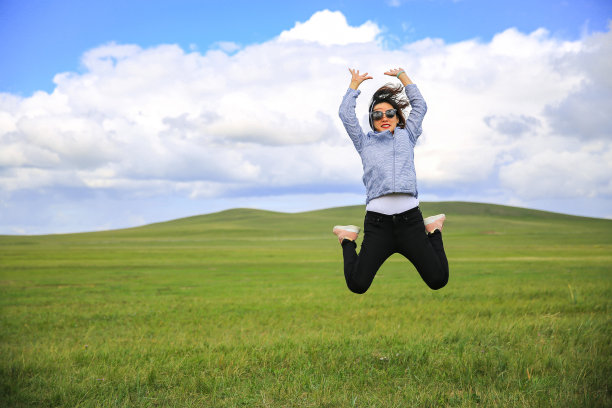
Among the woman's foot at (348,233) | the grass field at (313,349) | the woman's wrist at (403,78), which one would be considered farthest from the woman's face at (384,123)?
the grass field at (313,349)

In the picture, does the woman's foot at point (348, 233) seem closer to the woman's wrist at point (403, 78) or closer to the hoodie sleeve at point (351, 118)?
the hoodie sleeve at point (351, 118)

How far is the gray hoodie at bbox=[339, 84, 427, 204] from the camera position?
16.4ft

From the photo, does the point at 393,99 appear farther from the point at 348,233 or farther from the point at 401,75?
the point at 348,233

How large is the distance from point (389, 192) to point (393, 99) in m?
1.17

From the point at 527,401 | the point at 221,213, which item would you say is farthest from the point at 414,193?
the point at 221,213

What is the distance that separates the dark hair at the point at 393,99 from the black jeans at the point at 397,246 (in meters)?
1.07

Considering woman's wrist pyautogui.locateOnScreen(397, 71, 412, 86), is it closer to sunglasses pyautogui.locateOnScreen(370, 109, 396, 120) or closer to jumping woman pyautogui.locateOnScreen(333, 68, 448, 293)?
jumping woman pyautogui.locateOnScreen(333, 68, 448, 293)

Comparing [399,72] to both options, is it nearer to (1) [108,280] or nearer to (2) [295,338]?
(2) [295,338]

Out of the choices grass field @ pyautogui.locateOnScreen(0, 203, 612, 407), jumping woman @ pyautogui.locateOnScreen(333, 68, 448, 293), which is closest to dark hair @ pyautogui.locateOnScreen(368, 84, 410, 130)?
jumping woman @ pyautogui.locateOnScreen(333, 68, 448, 293)

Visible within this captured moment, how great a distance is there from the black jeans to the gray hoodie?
274 mm

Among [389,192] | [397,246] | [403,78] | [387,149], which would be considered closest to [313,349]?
[397,246]

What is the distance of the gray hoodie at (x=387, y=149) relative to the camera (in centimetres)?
498

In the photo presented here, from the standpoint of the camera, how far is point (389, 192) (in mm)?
5004

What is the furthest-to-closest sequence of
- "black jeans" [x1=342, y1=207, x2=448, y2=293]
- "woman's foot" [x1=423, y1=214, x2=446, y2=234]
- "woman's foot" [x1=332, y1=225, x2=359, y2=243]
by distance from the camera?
"woman's foot" [x1=332, y1=225, x2=359, y2=243]
"woman's foot" [x1=423, y1=214, x2=446, y2=234]
"black jeans" [x1=342, y1=207, x2=448, y2=293]
